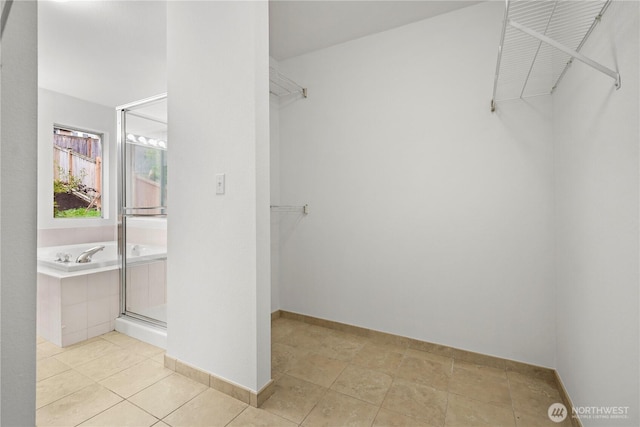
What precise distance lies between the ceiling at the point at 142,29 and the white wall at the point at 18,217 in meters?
1.83

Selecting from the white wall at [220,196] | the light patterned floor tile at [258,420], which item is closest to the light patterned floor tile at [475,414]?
the light patterned floor tile at [258,420]

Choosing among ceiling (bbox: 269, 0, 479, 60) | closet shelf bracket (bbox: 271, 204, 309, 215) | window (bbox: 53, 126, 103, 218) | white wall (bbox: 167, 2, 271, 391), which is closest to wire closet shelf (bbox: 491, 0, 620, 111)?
ceiling (bbox: 269, 0, 479, 60)

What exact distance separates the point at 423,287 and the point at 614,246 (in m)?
1.21

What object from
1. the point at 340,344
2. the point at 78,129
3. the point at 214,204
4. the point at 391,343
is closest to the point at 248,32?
the point at 214,204

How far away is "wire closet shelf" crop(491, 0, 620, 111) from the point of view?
1027 mm

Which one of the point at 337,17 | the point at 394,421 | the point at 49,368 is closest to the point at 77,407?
the point at 49,368

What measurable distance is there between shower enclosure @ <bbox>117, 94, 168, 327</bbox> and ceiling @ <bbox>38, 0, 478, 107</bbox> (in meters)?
0.57

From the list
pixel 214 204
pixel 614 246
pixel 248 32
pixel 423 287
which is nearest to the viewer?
pixel 614 246

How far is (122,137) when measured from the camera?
238cm

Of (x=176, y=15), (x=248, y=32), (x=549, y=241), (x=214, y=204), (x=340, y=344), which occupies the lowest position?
(x=340, y=344)

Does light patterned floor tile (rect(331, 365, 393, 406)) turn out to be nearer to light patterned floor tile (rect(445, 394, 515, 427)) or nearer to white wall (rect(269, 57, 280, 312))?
light patterned floor tile (rect(445, 394, 515, 427))

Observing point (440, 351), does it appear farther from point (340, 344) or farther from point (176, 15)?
point (176, 15)

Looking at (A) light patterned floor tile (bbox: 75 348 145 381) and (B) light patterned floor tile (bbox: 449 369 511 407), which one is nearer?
(B) light patterned floor tile (bbox: 449 369 511 407)

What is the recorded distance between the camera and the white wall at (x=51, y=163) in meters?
3.19
